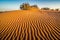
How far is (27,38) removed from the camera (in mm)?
6141

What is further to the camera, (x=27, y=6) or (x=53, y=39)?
(x=27, y=6)

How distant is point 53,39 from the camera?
5.91 m

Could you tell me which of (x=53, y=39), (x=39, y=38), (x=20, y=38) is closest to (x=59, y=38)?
(x=53, y=39)

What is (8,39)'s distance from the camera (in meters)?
6.05

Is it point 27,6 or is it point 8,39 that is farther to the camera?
point 27,6

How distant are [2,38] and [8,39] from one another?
468 millimetres

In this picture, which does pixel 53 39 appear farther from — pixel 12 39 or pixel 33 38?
pixel 12 39

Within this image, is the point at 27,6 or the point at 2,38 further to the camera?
the point at 27,6

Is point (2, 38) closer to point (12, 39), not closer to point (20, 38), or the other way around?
point (12, 39)

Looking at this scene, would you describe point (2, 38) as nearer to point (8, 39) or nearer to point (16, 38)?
point (8, 39)

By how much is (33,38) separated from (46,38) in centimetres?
78

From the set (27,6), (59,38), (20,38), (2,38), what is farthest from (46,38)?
(27,6)

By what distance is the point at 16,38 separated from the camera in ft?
20.2

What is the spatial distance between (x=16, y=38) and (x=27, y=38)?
67cm
